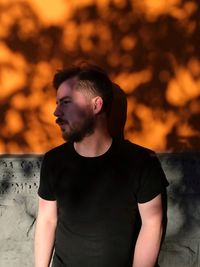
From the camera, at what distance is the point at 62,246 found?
299cm

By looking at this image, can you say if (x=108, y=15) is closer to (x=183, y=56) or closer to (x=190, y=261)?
(x=183, y=56)

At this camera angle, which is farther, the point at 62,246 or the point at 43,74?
the point at 43,74

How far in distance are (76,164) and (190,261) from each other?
137 cm

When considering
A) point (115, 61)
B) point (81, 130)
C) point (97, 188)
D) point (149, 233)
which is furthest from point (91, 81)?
point (149, 233)

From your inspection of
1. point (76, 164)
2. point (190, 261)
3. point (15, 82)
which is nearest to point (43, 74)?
point (15, 82)

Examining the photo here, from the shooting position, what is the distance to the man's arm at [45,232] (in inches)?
118

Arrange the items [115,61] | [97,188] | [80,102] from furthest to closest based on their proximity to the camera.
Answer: [115,61] < [97,188] < [80,102]

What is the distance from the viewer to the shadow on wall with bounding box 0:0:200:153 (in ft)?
10.3

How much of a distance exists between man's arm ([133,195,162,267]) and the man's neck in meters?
0.41

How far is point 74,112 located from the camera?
2807mm

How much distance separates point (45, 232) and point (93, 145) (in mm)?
636

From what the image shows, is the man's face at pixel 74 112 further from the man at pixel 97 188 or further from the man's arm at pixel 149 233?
the man's arm at pixel 149 233

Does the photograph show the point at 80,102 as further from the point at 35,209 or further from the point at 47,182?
the point at 35,209

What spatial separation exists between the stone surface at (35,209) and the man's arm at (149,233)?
1.94ft
